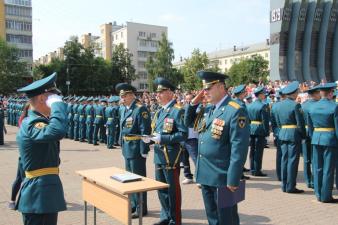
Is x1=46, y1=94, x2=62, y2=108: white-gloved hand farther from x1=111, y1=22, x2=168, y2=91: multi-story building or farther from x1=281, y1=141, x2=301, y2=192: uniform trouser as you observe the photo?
x1=111, y1=22, x2=168, y2=91: multi-story building

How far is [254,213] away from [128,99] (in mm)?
2793

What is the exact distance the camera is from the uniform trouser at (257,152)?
9.86m

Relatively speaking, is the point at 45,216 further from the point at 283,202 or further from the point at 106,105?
the point at 106,105

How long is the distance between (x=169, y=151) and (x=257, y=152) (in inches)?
180

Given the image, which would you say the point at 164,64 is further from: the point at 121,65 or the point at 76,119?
the point at 76,119

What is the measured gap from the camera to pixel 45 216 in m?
3.77

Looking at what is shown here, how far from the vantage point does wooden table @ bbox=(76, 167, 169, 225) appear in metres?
4.36

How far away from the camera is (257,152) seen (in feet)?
32.5

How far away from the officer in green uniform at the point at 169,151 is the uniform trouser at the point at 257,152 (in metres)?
4.37

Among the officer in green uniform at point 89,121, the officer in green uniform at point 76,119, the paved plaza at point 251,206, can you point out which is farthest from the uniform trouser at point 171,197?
the officer in green uniform at point 76,119

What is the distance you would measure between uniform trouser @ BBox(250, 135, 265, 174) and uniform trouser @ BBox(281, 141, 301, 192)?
5.72ft

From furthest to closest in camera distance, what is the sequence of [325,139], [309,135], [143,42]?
[143,42], [309,135], [325,139]

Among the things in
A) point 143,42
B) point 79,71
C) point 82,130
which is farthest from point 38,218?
point 143,42

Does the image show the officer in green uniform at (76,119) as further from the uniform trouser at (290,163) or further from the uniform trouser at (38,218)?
the uniform trouser at (38,218)
